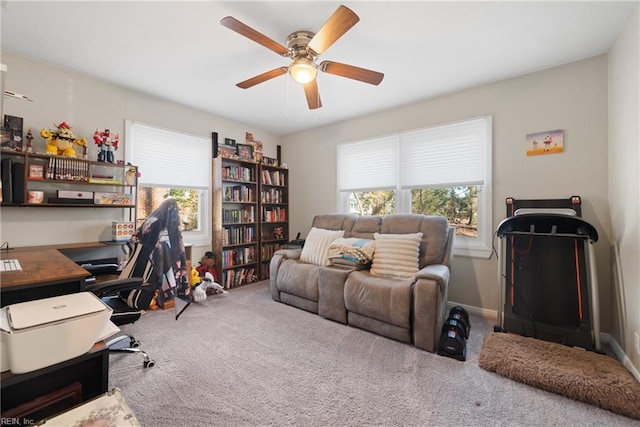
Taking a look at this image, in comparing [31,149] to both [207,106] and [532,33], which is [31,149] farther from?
[532,33]

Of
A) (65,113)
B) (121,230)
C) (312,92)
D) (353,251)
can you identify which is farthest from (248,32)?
(121,230)

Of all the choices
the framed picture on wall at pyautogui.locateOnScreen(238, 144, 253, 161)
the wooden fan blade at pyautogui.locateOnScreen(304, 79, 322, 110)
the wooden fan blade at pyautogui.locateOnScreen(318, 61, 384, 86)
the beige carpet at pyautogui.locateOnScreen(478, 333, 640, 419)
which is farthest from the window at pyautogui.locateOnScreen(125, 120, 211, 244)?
the beige carpet at pyautogui.locateOnScreen(478, 333, 640, 419)

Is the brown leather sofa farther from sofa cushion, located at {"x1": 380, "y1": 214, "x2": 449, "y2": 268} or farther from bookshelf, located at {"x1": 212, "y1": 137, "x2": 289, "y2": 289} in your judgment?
bookshelf, located at {"x1": 212, "y1": 137, "x2": 289, "y2": 289}

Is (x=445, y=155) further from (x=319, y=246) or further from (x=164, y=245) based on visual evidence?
(x=164, y=245)

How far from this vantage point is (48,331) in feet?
2.55

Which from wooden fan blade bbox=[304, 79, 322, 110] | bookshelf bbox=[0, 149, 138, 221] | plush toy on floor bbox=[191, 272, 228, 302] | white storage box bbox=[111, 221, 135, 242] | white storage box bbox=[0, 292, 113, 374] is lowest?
plush toy on floor bbox=[191, 272, 228, 302]

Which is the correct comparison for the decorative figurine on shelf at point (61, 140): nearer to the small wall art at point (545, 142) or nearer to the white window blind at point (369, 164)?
the white window blind at point (369, 164)

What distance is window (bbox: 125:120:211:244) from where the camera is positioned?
3.16m

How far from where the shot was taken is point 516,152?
2.71m

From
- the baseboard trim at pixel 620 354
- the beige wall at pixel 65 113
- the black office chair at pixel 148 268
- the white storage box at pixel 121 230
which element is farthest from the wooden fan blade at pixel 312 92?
the baseboard trim at pixel 620 354

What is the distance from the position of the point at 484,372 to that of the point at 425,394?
541mm

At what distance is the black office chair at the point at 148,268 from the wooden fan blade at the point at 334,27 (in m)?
1.57

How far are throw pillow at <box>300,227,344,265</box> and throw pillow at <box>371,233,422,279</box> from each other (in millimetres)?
629

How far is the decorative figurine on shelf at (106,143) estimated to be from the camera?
2727mm
